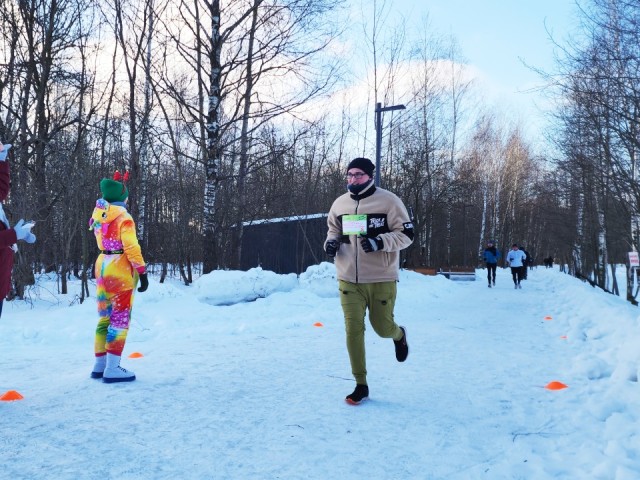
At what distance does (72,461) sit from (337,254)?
2.36m

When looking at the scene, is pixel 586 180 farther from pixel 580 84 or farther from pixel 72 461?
pixel 72 461

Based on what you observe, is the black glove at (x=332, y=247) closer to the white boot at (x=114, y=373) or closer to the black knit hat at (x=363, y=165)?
the black knit hat at (x=363, y=165)

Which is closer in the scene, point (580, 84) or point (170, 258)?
point (580, 84)

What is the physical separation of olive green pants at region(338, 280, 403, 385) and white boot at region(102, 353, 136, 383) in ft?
6.28

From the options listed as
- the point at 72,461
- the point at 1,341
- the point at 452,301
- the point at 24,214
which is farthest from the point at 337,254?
the point at 452,301

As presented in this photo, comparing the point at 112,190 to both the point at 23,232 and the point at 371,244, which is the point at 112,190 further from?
the point at 371,244

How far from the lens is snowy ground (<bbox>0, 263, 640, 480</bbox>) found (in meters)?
2.83

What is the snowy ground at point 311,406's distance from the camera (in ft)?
9.29

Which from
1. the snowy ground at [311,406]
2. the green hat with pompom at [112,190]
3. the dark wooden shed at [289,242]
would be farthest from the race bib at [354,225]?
the dark wooden shed at [289,242]

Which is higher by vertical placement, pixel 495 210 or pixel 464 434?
pixel 495 210

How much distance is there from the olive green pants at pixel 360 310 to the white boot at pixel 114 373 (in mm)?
1915

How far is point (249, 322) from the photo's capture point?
841 centimetres

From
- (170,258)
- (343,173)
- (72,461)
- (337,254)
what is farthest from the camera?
(343,173)

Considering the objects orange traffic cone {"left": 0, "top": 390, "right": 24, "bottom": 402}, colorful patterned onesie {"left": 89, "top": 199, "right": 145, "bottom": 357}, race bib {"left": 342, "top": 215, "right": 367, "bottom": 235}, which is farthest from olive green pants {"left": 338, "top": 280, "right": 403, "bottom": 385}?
orange traffic cone {"left": 0, "top": 390, "right": 24, "bottom": 402}
